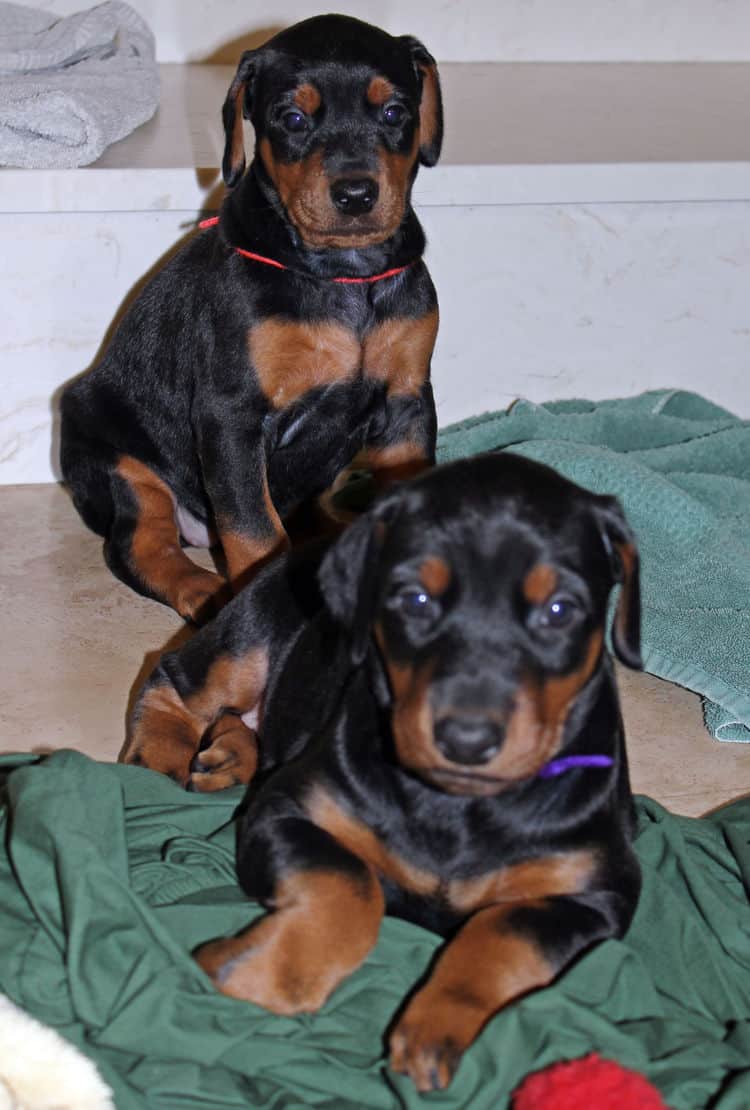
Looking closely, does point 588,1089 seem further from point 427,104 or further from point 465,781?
point 427,104

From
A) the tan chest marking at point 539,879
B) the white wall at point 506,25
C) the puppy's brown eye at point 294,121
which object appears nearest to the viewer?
the tan chest marking at point 539,879

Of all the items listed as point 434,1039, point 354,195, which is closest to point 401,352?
point 354,195

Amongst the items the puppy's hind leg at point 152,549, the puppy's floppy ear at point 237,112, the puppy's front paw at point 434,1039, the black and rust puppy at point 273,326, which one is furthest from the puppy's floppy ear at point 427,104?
the puppy's front paw at point 434,1039

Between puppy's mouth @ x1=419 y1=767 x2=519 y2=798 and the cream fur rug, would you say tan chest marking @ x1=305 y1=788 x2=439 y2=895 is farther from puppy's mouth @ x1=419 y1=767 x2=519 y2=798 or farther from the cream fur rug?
the cream fur rug

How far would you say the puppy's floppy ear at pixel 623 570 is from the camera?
2.56 meters

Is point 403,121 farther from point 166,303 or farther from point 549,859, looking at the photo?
point 549,859

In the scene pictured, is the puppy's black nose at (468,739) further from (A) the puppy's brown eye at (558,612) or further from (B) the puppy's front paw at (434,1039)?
(B) the puppy's front paw at (434,1039)

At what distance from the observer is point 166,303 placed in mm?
4363

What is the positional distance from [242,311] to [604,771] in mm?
1778

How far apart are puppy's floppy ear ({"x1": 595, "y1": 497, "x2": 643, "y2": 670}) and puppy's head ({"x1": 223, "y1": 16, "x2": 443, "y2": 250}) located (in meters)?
1.34

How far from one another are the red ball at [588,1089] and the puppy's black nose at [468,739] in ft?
1.73

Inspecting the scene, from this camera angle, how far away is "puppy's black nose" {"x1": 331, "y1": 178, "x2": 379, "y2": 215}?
3.59 meters

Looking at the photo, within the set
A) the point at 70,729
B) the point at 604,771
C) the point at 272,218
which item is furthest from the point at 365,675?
the point at 272,218

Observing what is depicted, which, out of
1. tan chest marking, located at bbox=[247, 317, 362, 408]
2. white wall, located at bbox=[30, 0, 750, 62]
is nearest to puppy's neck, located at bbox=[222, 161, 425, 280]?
tan chest marking, located at bbox=[247, 317, 362, 408]
